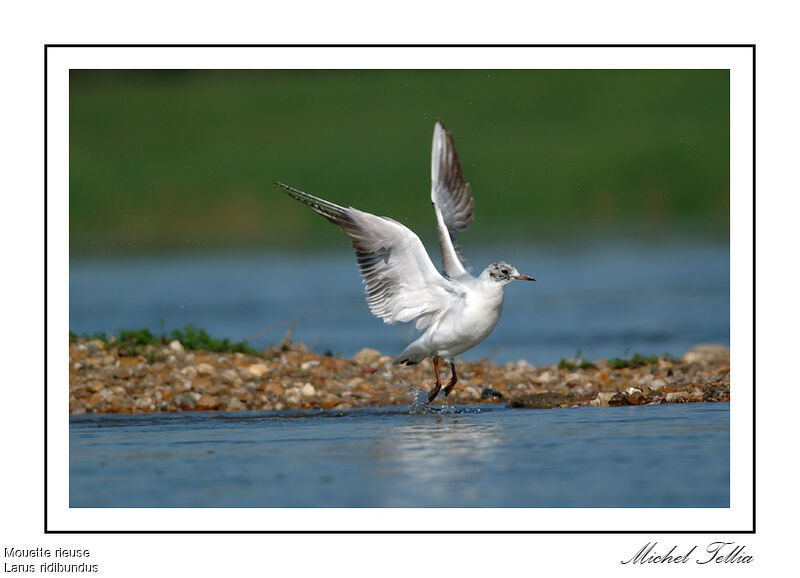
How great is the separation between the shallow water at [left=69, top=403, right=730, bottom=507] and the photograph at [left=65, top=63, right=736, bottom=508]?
0.10 feet

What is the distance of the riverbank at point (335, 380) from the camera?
10.5m

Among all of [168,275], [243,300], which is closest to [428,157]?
[168,275]

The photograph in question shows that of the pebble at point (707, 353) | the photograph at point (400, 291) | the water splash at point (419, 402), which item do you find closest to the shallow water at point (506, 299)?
the photograph at point (400, 291)

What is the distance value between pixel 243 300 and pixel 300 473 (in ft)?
32.5

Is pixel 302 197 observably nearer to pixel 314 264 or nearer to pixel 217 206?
pixel 314 264

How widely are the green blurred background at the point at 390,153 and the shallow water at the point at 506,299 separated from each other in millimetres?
2223

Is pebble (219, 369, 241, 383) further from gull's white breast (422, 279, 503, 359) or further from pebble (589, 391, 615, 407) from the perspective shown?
pebble (589, 391, 615, 407)

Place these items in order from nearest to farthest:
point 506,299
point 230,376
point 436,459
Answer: point 436,459
point 230,376
point 506,299

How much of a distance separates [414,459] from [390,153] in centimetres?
1847

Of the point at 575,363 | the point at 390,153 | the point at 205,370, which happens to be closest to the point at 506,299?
the point at 575,363

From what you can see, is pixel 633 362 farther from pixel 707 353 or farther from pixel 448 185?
pixel 448 185

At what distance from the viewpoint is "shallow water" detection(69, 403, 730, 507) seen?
7125mm

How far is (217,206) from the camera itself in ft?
84.2

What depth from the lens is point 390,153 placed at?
26.0 m
